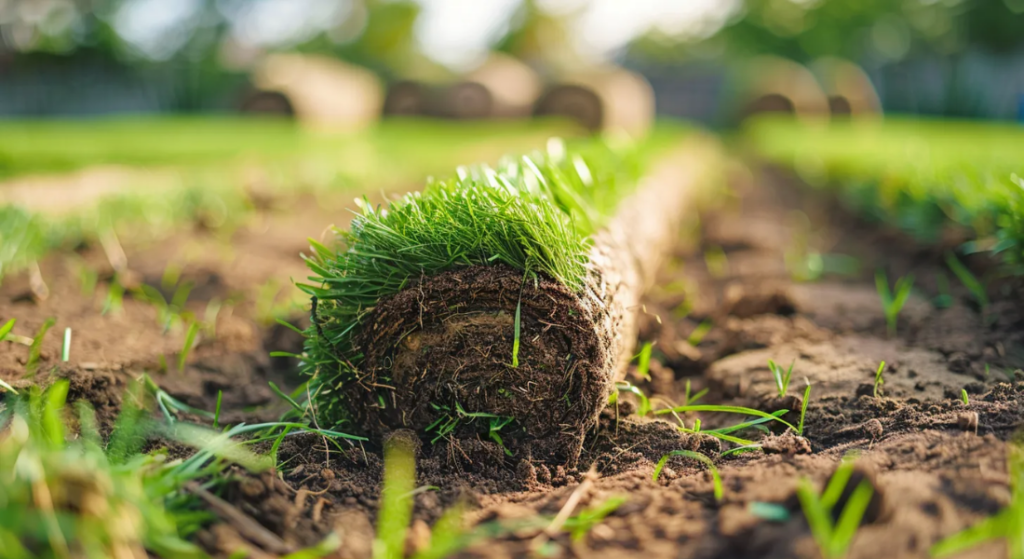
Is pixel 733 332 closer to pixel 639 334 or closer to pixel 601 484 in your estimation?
pixel 639 334

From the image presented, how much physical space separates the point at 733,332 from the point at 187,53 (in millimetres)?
29070

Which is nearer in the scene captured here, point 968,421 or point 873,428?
point 968,421

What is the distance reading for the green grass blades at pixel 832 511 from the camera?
1.02m

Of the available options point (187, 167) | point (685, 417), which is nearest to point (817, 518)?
point (685, 417)

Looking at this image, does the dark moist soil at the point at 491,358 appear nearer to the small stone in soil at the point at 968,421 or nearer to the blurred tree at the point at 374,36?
the small stone in soil at the point at 968,421

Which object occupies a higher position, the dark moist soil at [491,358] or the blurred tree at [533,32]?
the blurred tree at [533,32]

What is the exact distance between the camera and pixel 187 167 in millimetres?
6258

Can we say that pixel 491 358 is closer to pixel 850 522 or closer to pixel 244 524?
pixel 244 524

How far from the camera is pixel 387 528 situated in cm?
118

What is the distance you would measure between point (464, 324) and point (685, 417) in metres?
0.76

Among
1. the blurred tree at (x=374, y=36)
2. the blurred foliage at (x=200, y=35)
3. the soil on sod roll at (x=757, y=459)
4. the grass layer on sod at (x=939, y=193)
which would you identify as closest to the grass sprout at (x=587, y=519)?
the soil on sod roll at (x=757, y=459)

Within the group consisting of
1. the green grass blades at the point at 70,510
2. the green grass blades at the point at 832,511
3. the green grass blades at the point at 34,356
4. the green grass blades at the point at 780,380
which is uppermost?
the green grass blades at the point at 34,356

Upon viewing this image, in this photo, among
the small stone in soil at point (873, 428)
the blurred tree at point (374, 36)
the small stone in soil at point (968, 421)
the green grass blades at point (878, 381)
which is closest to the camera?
the small stone in soil at point (968, 421)

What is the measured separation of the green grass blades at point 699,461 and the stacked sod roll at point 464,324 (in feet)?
0.68
